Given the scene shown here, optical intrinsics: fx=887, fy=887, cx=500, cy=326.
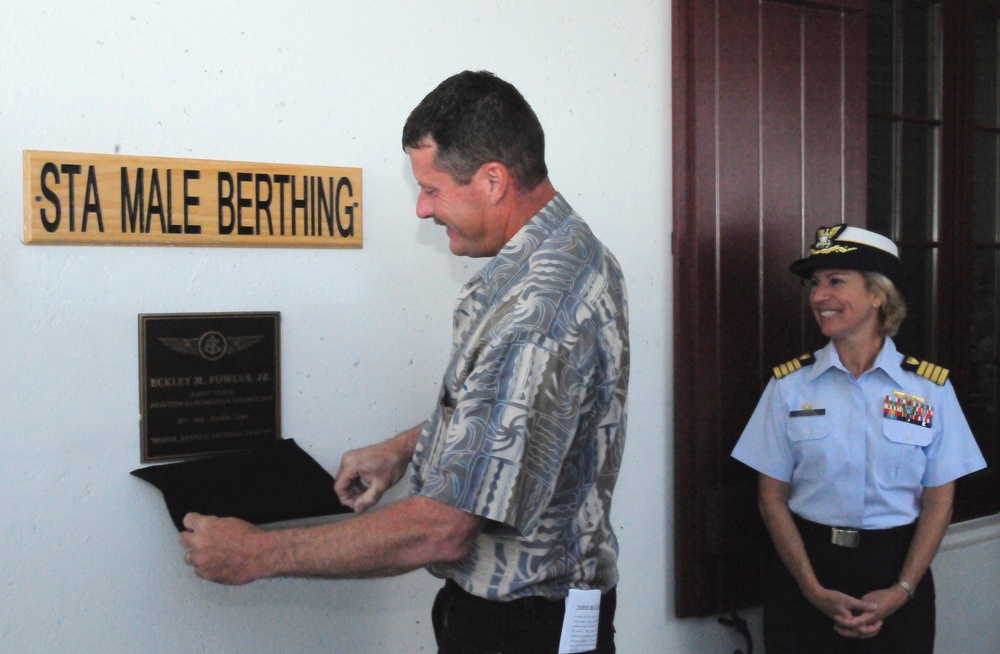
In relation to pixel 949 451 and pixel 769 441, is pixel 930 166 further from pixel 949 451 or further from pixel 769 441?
pixel 769 441

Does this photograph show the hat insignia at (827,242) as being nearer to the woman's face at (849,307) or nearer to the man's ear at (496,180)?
the woman's face at (849,307)

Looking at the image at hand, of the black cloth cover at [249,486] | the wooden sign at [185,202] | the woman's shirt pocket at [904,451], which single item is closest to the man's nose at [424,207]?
the wooden sign at [185,202]

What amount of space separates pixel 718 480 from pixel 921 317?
1.14 metres

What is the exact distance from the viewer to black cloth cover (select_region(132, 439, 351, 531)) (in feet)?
5.32

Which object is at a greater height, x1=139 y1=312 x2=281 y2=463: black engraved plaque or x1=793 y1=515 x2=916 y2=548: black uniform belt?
x1=139 y1=312 x2=281 y2=463: black engraved plaque

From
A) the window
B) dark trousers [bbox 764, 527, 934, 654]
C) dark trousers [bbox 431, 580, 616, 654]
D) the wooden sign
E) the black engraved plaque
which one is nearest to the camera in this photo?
dark trousers [bbox 431, 580, 616, 654]

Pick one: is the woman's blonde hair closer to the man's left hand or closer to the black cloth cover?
the black cloth cover

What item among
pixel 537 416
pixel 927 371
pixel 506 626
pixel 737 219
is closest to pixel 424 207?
pixel 537 416

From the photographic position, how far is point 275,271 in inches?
75.2

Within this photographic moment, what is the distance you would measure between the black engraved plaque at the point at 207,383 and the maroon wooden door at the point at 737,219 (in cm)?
110

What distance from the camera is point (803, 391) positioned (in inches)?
90.3

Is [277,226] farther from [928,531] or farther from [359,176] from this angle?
[928,531]

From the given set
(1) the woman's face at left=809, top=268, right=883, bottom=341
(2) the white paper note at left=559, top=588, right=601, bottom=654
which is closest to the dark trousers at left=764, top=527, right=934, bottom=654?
(1) the woman's face at left=809, top=268, right=883, bottom=341

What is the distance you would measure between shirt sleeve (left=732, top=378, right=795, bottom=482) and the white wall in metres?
0.26
